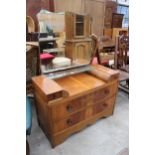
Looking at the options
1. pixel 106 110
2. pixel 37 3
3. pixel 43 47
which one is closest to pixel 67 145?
pixel 106 110

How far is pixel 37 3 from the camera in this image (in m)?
2.86

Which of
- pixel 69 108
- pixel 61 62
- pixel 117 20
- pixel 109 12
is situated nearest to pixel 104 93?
pixel 69 108

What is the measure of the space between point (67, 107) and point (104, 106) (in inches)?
20.8

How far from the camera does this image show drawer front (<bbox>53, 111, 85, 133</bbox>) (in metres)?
1.45

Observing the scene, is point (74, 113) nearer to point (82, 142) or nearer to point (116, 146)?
point (82, 142)

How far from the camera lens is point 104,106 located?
182 cm

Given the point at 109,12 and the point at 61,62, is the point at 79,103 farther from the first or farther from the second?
the point at 109,12

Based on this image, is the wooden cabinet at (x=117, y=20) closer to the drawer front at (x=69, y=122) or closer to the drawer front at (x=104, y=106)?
the drawer front at (x=104, y=106)

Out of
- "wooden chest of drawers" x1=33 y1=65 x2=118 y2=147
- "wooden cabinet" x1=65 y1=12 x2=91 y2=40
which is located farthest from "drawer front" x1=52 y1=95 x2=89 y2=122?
"wooden cabinet" x1=65 y1=12 x2=91 y2=40

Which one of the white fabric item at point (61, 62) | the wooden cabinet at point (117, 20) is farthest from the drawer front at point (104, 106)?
the wooden cabinet at point (117, 20)

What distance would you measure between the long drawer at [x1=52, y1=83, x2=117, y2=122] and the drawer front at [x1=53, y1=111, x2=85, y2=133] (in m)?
0.05

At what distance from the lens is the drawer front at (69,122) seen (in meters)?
1.45

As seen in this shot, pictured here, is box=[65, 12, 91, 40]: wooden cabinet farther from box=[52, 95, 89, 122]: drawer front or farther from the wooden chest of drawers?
box=[52, 95, 89, 122]: drawer front
